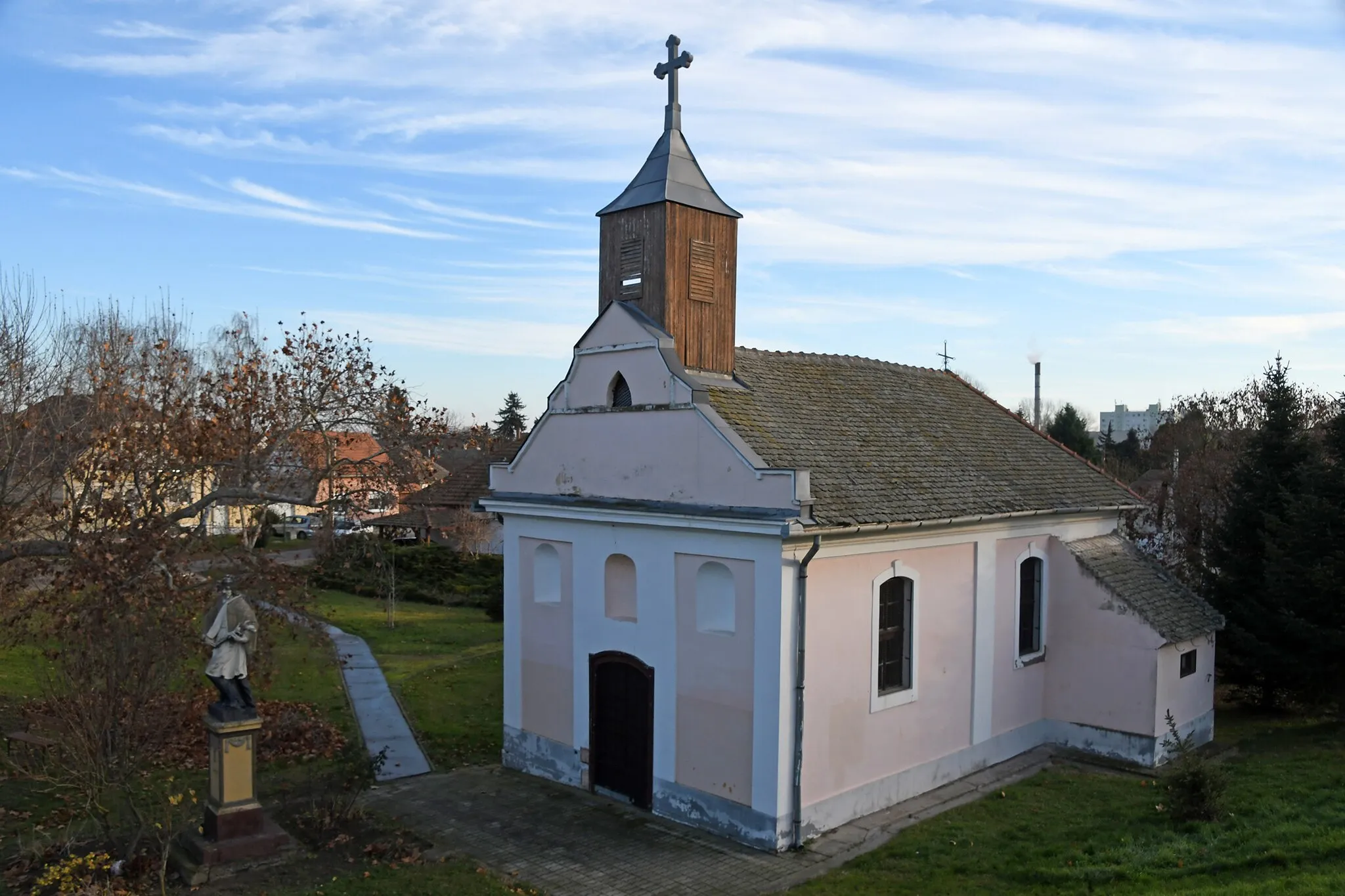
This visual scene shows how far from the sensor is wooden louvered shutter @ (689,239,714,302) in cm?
1498

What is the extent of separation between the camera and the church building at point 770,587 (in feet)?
42.6

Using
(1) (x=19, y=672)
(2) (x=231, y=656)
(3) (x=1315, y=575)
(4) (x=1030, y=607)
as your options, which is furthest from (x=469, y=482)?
(3) (x=1315, y=575)

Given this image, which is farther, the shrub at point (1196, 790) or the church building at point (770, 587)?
the church building at point (770, 587)

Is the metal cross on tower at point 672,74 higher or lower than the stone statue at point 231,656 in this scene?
higher

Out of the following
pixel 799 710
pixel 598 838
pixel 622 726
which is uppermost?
pixel 799 710

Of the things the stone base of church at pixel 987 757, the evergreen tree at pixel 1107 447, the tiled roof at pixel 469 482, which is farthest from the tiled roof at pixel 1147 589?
the evergreen tree at pixel 1107 447

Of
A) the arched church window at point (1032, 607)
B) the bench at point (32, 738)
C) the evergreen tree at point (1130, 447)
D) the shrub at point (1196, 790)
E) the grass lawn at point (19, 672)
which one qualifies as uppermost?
the evergreen tree at point (1130, 447)

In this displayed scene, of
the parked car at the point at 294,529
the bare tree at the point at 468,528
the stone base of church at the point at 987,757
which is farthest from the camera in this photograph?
the parked car at the point at 294,529

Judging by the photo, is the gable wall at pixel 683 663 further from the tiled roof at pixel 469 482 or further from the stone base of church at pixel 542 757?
the tiled roof at pixel 469 482

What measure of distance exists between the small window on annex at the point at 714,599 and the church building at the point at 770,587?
0.04 meters

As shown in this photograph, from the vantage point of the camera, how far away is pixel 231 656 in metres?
12.4

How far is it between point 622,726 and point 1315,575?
12765 mm

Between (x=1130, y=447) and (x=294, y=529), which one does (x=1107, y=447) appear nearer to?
(x=1130, y=447)

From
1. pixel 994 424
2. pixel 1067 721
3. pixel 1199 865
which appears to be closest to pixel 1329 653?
pixel 1067 721
